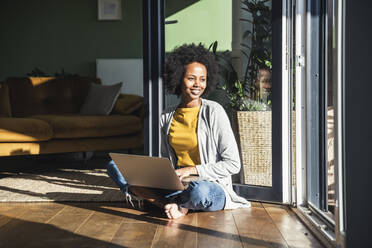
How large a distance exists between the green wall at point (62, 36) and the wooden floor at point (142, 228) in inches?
172

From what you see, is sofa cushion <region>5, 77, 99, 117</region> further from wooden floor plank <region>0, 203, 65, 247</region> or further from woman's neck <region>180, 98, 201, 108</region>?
woman's neck <region>180, 98, 201, 108</region>

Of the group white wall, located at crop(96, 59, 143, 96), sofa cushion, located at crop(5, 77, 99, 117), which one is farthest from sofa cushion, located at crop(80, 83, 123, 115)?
white wall, located at crop(96, 59, 143, 96)

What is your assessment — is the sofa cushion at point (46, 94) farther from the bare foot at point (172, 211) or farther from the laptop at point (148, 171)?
the bare foot at point (172, 211)

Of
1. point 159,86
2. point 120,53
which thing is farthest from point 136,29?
point 159,86

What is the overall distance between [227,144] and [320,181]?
0.54 m

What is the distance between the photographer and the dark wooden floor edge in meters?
1.87

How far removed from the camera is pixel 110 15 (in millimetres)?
6629

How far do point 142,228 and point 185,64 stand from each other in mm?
904

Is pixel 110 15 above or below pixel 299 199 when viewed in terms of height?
above

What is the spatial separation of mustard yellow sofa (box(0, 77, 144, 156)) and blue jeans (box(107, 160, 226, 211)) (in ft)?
5.07
